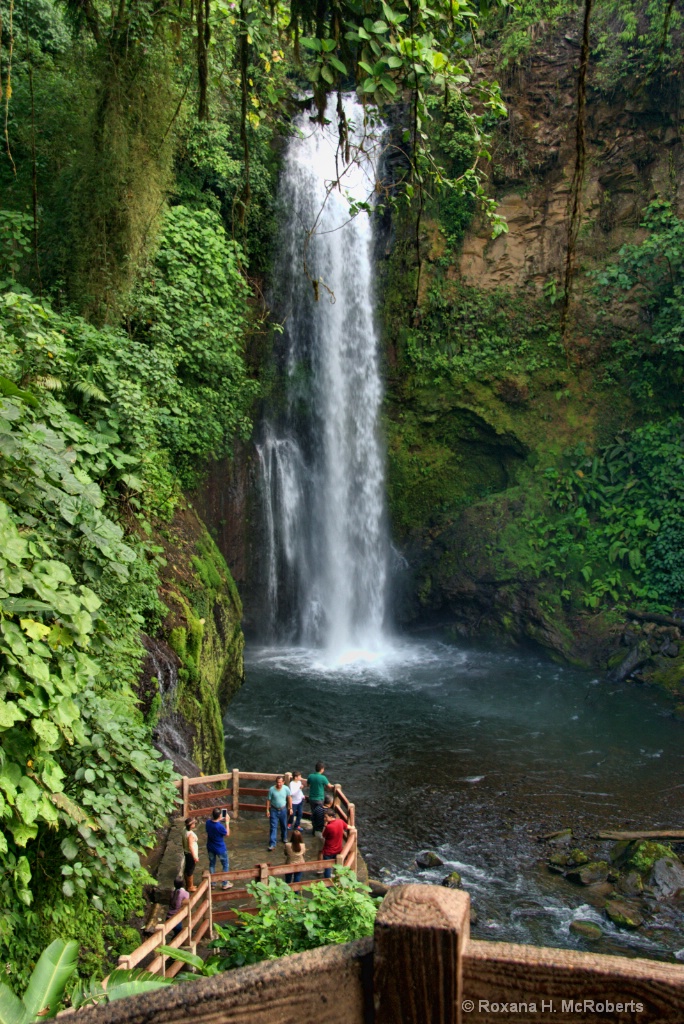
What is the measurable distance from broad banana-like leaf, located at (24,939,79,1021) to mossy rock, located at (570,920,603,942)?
675 centimetres

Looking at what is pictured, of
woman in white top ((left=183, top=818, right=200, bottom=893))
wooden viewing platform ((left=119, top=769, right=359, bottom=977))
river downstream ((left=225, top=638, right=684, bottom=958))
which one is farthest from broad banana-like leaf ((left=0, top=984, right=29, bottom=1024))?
river downstream ((left=225, top=638, right=684, bottom=958))

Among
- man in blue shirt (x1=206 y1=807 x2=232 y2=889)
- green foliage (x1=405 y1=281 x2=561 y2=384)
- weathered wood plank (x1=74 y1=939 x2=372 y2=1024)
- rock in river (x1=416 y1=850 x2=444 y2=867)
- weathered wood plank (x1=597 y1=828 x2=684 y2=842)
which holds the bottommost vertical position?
rock in river (x1=416 y1=850 x2=444 y2=867)

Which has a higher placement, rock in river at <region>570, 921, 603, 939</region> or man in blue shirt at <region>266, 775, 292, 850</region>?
man in blue shirt at <region>266, 775, 292, 850</region>

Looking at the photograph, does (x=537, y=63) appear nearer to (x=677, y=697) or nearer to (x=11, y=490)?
(x=677, y=697)

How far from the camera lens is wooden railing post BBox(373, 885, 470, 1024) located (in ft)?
3.60

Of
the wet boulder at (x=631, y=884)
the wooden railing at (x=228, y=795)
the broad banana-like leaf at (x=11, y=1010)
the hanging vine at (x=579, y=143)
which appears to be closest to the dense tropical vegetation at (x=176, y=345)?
the hanging vine at (x=579, y=143)

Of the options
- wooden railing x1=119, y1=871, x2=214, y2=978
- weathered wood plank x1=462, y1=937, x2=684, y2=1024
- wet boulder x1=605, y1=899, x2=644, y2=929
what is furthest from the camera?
wet boulder x1=605, y1=899, x2=644, y2=929

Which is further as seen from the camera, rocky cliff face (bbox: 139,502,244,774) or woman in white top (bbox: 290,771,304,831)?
rocky cliff face (bbox: 139,502,244,774)

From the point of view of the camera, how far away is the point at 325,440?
58.0ft

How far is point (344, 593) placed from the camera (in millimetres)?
17797

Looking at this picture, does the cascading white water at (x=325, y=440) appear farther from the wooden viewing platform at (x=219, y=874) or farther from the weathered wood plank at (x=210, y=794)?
the weathered wood plank at (x=210, y=794)

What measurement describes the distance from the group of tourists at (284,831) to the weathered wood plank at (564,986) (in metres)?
5.40

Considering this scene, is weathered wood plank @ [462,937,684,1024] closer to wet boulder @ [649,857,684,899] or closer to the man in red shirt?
the man in red shirt

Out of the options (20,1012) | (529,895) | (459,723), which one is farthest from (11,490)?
(459,723)
